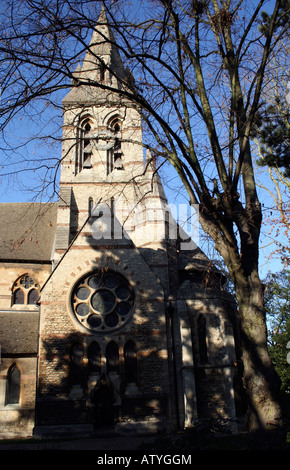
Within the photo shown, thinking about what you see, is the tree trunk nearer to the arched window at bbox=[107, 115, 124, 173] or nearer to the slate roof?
the slate roof

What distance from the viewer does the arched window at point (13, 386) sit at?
54.0 feet

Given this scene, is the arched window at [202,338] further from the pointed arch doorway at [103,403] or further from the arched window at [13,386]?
the arched window at [13,386]

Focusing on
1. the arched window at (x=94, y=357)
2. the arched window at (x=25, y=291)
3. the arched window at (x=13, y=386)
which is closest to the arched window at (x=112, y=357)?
the arched window at (x=94, y=357)

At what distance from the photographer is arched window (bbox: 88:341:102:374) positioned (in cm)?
1562

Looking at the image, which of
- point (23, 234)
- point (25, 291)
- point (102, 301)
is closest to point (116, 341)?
point (102, 301)

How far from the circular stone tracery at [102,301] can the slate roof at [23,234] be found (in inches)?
157

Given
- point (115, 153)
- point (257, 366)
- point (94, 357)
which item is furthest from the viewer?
point (115, 153)

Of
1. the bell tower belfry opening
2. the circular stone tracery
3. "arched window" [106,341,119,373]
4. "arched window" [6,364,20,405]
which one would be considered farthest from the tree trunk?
"arched window" [6,364,20,405]

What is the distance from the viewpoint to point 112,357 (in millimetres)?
15852

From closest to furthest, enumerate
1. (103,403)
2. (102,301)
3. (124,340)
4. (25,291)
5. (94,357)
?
1. (103,403)
2. (94,357)
3. (124,340)
4. (102,301)
5. (25,291)

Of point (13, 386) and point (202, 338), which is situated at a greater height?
point (202, 338)

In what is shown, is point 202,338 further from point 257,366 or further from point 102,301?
point 257,366

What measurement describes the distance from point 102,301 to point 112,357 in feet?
7.30

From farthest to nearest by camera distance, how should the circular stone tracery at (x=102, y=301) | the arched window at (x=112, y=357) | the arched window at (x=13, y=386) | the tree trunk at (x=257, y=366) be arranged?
the arched window at (x=13, y=386) < the circular stone tracery at (x=102, y=301) < the arched window at (x=112, y=357) < the tree trunk at (x=257, y=366)
